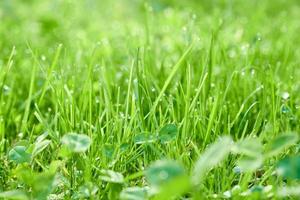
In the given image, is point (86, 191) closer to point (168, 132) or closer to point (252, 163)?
point (168, 132)

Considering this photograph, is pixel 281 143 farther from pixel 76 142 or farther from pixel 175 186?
pixel 76 142

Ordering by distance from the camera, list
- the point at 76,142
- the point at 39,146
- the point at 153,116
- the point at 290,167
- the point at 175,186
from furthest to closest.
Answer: the point at 153,116, the point at 39,146, the point at 76,142, the point at 290,167, the point at 175,186

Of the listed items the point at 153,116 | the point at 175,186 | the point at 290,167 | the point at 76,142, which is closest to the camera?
the point at 175,186

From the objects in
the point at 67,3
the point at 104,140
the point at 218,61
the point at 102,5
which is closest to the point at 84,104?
the point at 104,140

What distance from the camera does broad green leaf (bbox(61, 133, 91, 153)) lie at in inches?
56.7

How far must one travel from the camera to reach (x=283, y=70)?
8.03 ft

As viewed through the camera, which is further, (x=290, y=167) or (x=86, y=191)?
(x=86, y=191)

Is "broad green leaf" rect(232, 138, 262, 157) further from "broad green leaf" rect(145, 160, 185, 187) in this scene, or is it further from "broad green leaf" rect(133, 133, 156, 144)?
"broad green leaf" rect(133, 133, 156, 144)

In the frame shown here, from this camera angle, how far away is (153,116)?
1.74 metres

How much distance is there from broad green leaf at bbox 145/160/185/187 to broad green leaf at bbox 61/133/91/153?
0.27 metres

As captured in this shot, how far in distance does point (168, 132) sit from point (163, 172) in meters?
0.42

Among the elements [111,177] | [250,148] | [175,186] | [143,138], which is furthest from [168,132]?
[175,186]

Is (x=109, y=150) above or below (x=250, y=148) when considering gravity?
below

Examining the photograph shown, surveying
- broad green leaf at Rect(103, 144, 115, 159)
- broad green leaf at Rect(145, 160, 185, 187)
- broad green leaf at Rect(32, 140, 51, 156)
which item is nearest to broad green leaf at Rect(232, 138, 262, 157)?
broad green leaf at Rect(145, 160, 185, 187)
